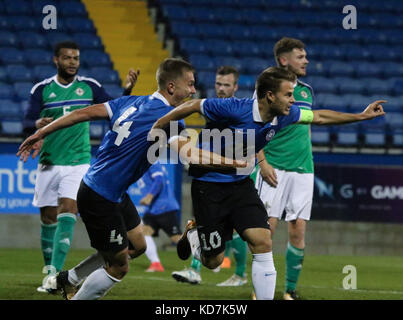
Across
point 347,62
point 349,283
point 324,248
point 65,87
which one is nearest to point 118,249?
point 65,87

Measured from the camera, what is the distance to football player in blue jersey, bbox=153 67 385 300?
5.67 meters

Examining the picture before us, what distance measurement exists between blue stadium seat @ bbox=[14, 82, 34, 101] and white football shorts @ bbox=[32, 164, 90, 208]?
24.8 ft

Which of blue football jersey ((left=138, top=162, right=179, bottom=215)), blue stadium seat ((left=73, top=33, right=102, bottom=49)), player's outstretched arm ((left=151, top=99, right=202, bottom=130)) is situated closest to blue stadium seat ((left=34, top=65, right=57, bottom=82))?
blue stadium seat ((left=73, top=33, right=102, bottom=49))

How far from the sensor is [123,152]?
218 inches

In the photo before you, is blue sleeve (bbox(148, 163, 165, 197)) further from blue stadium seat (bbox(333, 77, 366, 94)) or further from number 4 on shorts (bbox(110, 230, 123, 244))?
blue stadium seat (bbox(333, 77, 366, 94))

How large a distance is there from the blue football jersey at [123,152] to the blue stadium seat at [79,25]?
42.4ft

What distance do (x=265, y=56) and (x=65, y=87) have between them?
1055 cm

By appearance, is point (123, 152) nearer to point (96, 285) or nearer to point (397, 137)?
point (96, 285)

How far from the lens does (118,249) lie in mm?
5555

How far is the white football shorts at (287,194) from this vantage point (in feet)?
24.6

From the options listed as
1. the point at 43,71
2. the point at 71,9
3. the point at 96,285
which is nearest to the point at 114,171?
the point at 96,285

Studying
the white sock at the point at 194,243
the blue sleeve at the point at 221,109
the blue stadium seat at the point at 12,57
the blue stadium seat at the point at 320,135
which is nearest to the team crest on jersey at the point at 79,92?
the white sock at the point at 194,243

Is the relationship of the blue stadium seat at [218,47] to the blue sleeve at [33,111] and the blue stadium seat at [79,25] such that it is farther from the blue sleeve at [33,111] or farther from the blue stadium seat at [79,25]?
the blue sleeve at [33,111]
